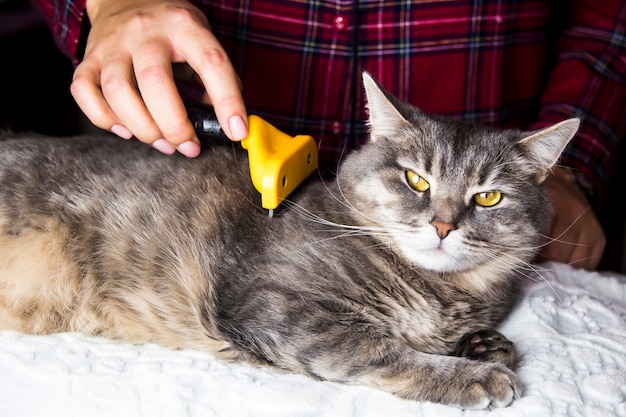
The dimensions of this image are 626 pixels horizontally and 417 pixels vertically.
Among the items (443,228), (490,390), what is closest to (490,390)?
(490,390)

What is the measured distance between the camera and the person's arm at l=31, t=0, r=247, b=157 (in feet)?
3.88

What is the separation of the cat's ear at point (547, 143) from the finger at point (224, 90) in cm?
55

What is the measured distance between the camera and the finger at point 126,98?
1.18m

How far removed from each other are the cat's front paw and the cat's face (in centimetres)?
23

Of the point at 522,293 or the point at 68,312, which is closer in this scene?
the point at 68,312

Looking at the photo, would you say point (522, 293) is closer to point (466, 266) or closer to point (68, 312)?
point (466, 266)

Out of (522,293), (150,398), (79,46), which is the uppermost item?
(79,46)

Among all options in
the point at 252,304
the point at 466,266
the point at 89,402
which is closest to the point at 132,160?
the point at 252,304

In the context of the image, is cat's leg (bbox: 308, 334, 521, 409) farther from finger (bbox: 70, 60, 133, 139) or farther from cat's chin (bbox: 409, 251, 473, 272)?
finger (bbox: 70, 60, 133, 139)

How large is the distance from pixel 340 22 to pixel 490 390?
1.03 metres

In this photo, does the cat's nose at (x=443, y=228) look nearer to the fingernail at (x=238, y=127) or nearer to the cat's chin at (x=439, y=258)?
the cat's chin at (x=439, y=258)

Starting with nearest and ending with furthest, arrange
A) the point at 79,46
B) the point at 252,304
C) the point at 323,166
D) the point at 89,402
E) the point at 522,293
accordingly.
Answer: the point at 89,402 < the point at 252,304 < the point at 522,293 < the point at 79,46 < the point at 323,166

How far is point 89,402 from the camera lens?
0.98m

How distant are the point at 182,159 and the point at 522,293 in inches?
31.8
